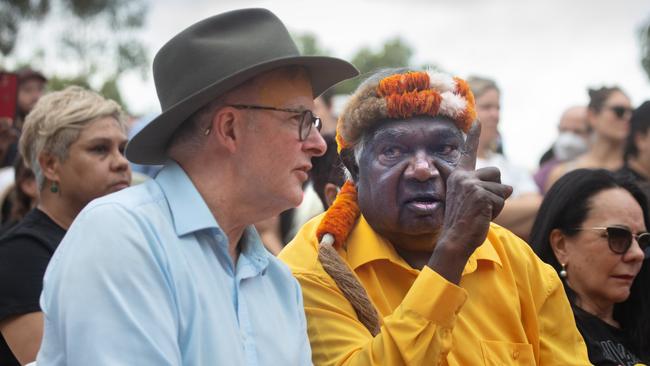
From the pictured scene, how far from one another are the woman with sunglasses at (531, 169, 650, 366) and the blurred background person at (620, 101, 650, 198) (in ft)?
8.33

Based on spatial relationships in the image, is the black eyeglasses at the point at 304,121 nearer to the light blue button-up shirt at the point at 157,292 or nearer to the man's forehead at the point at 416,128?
the light blue button-up shirt at the point at 157,292

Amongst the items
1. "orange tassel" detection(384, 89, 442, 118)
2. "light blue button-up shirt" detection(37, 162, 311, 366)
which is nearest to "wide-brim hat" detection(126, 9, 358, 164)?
"light blue button-up shirt" detection(37, 162, 311, 366)

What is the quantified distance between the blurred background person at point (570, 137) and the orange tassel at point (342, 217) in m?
5.06

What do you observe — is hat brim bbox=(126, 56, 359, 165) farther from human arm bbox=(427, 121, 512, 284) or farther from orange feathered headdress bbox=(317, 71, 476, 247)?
human arm bbox=(427, 121, 512, 284)

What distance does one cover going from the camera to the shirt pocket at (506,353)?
3.59m

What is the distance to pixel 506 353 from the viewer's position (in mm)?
3627

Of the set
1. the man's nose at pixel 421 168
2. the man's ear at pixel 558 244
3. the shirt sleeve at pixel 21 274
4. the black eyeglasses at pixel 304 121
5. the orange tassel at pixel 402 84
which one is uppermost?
the black eyeglasses at pixel 304 121

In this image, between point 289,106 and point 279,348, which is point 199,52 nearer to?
point 289,106

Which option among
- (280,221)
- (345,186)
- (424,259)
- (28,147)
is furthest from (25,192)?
(424,259)

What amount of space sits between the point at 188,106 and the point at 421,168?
1032 millimetres

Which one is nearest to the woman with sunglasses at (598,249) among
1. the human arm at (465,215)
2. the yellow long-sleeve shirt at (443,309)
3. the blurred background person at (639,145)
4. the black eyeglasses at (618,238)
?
the black eyeglasses at (618,238)

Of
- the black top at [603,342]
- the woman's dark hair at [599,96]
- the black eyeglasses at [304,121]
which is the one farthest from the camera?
the woman's dark hair at [599,96]

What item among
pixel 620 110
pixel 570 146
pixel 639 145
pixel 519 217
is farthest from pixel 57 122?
pixel 570 146

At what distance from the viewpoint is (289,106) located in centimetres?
314
